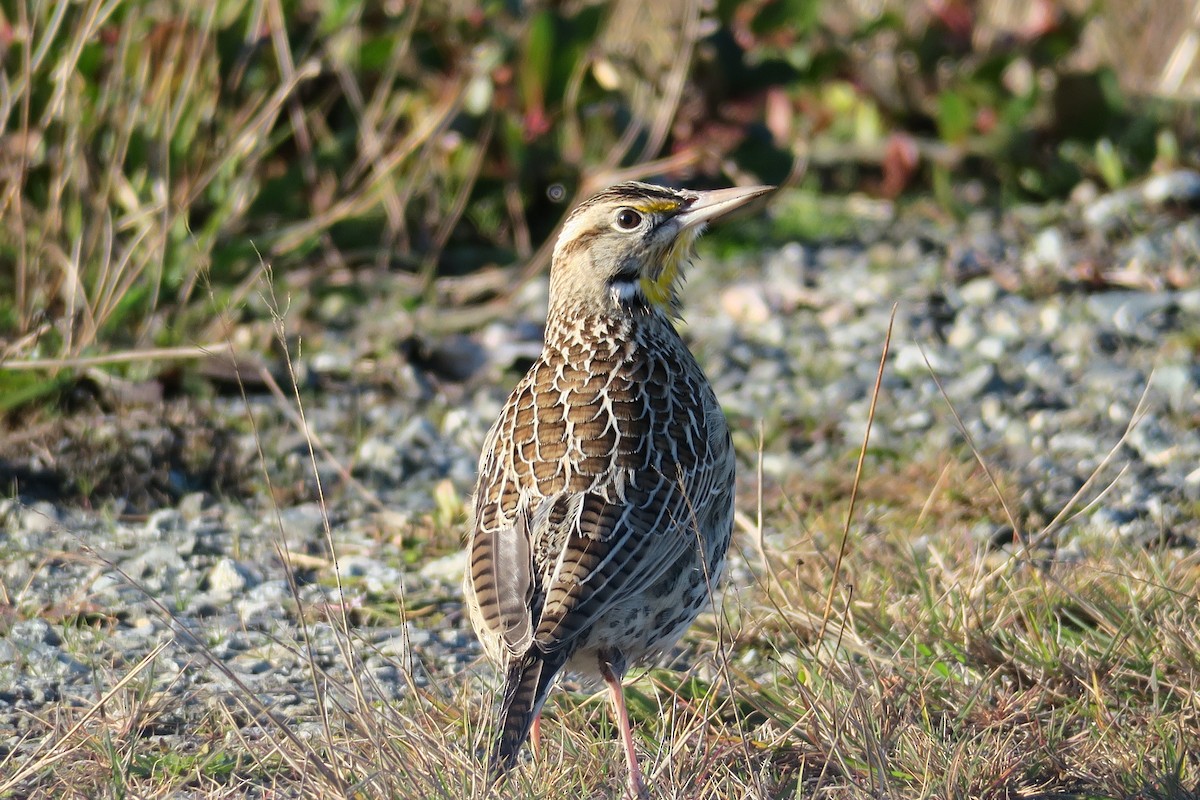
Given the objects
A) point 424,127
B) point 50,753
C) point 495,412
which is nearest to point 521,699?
point 50,753

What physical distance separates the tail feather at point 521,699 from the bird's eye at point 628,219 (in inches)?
62.8

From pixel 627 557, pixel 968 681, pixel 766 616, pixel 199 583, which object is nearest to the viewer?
pixel 627 557

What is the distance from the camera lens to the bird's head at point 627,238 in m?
5.05

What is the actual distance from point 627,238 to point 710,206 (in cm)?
28

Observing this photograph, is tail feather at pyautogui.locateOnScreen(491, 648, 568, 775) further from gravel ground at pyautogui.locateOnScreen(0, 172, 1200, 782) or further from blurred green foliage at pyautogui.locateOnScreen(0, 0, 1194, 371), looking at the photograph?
blurred green foliage at pyautogui.locateOnScreen(0, 0, 1194, 371)

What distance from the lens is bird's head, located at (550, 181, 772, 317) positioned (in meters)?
5.05

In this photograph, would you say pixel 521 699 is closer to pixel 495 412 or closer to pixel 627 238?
pixel 627 238

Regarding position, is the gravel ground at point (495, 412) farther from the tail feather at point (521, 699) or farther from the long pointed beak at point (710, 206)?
the long pointed beak at point (710, 206)

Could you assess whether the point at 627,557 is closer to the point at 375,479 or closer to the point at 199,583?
the point at 199,583

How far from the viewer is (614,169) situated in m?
8.45

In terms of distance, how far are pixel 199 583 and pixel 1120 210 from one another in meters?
5.78

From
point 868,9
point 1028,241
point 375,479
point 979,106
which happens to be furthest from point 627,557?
point 868,9

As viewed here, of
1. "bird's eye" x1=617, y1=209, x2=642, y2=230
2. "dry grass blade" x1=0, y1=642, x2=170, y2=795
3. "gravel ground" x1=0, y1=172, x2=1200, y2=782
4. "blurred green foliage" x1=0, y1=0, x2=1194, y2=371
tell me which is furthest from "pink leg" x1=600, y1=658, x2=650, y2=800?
"blurred green foliage" x1=0, y1=0, x2=1194, y2=371

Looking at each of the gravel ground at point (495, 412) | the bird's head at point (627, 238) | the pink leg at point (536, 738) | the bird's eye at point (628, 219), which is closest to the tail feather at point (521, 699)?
the pink leg at point (536, 738)
